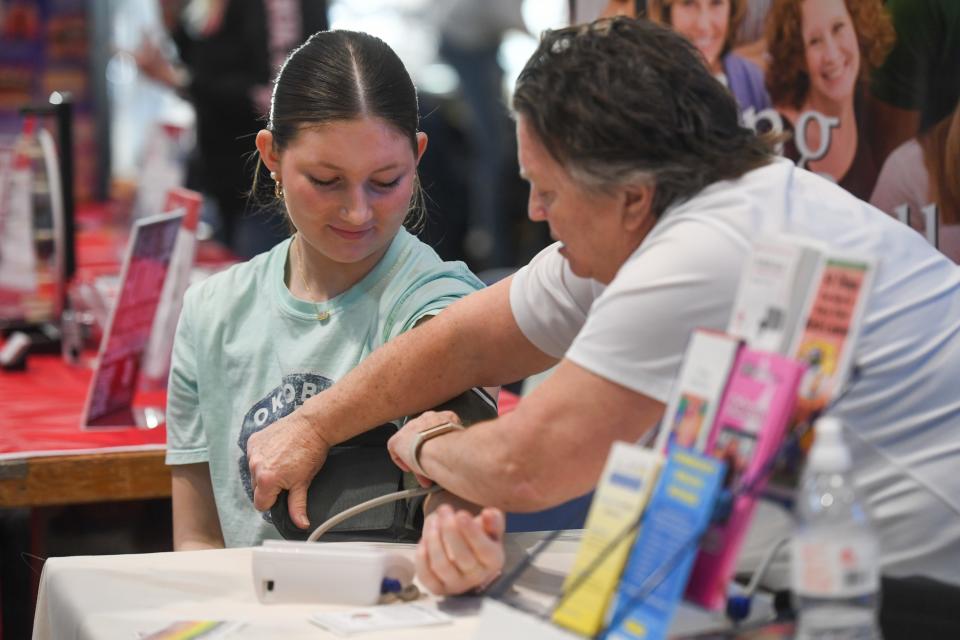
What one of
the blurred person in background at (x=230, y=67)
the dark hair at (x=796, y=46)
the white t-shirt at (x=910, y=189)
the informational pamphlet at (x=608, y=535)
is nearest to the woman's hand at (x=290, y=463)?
the informational pamphlet at (x=608, y=535)

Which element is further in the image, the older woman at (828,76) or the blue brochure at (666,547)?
the older woman at (828,76)

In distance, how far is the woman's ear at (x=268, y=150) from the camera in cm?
210

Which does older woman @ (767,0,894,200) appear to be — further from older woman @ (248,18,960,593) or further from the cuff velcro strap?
the cuff velcro strap

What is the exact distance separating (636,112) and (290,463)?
2.28 ft

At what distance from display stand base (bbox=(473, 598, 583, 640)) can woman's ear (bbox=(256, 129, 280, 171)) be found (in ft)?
3.39

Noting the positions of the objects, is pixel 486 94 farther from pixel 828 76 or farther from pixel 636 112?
pixel 636 112

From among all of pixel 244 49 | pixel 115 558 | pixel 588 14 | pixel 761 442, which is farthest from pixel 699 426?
pixel 244 49

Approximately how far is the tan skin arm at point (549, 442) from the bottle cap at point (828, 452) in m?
0.36

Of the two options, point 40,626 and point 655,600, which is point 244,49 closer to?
point 40,626

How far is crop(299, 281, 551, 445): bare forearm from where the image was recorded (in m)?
1.88

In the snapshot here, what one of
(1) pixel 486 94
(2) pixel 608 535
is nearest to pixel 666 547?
(2) pixel 608 535

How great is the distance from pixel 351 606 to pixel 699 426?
0.51 metres

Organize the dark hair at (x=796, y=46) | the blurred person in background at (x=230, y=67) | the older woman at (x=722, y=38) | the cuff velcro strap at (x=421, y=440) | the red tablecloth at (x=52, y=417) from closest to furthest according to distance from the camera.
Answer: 1. the cuff velcro strap at (x=421, y=440)
2. the dark hair at (x=796, y=46)
3. the red tablecloth at (x=52, y=417)
4. the older woman at (x=722, y=38)
5. the blurred person in background at (x=230, y=67)

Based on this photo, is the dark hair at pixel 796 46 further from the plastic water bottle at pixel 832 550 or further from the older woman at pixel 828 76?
the plastic water bottle at pixel 832 550
